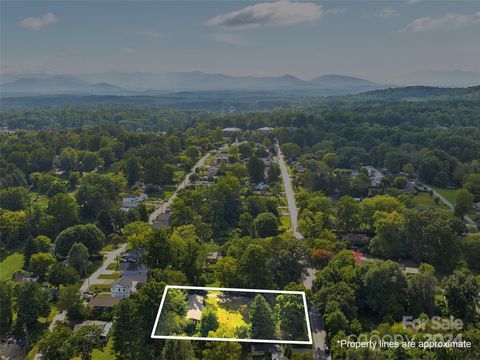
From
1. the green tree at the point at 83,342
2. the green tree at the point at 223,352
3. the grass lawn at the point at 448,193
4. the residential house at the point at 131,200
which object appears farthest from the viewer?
the grass lawn at the point at 448,193

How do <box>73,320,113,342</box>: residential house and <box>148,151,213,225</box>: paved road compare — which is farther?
<box>148,151,213,225</box>: paved road

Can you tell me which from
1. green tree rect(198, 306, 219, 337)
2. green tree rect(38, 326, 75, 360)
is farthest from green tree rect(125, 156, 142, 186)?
green tree rect(198, 306, 219, 337)

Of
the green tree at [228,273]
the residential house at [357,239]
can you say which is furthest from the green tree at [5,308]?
the residential house at [357,239]

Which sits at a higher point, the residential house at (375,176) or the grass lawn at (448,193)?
the residential house at (375,176)

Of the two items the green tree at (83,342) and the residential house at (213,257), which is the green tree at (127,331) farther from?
the residential house at (213,257)

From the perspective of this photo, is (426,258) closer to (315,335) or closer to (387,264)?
(387,264)

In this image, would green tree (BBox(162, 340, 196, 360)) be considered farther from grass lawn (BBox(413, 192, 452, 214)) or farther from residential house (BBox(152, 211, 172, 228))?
grass lawn (BBox(413, 192, 452, 214))
